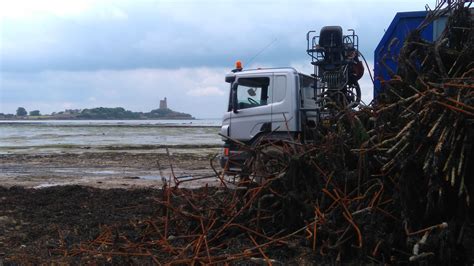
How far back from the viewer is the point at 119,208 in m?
9.21

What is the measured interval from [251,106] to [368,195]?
226 inches

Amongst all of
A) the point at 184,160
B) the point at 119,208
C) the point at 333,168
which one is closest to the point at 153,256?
the point at 333,168

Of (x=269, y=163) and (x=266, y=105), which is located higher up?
(x=266, y=105)

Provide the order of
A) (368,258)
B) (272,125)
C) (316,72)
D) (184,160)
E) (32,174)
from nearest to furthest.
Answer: (368,258) < (272,125) < (316,72) < (32,174) < (184,160)

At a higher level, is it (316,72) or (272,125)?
(316,72)

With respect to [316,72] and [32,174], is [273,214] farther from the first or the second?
[32,174]

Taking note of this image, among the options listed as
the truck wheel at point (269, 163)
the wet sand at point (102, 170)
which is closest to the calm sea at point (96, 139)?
the wet sand at point (102, 170)

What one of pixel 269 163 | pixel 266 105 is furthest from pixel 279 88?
pixel 269 163

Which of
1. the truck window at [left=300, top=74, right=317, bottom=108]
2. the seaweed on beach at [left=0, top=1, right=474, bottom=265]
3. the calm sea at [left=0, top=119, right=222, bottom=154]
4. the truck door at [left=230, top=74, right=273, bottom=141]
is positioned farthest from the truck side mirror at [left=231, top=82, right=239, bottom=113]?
the calm sea at [left=0, top=119, right=222, bottom=154]

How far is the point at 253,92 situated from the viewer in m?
10.5

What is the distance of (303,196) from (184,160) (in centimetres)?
1532

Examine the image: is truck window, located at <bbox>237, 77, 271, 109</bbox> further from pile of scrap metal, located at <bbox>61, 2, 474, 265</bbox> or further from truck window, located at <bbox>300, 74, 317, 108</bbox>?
pile of scrap metal, located at <bbox>61, 2, 474, 265</bbox>

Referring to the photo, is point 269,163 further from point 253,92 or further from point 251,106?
point 253,92

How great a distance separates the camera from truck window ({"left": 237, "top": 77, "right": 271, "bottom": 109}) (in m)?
10.3
